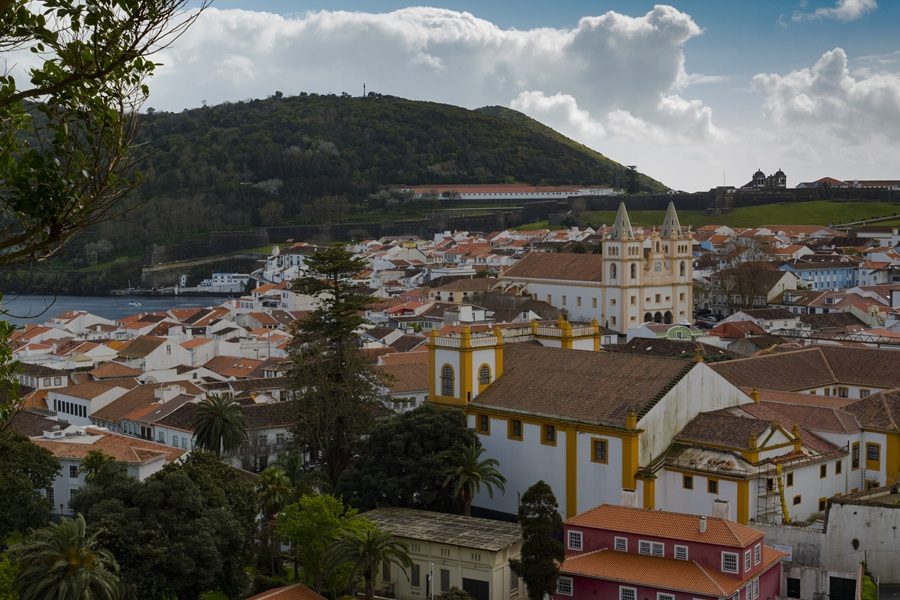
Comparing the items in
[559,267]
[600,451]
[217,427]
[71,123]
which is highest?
[71,123]

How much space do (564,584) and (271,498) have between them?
6890mm


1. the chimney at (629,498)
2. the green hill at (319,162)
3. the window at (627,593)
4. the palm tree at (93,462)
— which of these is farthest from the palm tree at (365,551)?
the green hill at (319,162)

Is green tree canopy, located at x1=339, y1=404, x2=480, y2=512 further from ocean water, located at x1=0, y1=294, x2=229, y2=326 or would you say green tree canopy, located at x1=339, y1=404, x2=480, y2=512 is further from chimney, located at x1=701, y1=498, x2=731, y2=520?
ocean water, located at x1=0, y1=294, x2=229, y2=326

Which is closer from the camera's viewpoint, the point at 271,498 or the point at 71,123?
the point at 71,123

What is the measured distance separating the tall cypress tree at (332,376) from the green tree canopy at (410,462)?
3.13 meters

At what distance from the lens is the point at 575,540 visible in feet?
74.8

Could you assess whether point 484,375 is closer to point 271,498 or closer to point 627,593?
point 271,498

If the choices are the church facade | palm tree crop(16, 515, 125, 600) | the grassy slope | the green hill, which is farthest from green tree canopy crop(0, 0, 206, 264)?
the green hill

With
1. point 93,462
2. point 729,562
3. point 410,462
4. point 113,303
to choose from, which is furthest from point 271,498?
point 113,303

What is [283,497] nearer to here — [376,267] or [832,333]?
[832,333]

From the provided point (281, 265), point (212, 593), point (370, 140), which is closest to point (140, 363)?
point (212, 593)

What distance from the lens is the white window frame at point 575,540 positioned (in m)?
22.7

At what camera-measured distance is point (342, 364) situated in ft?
107

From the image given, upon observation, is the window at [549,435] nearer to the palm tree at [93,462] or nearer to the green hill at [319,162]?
the palm tree at [93,462]
